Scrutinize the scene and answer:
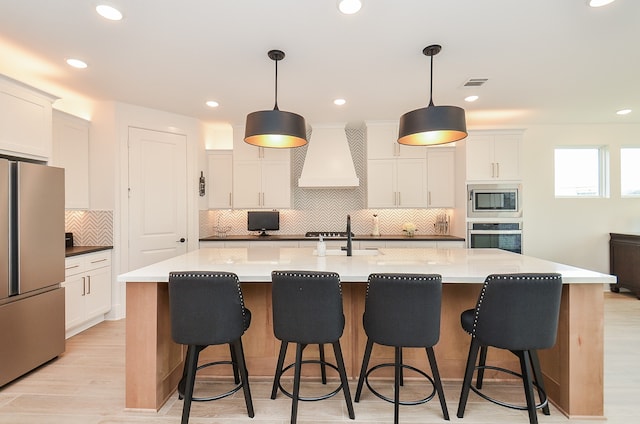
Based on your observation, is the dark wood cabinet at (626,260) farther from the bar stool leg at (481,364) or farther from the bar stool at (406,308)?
the bar stool at (406,308)

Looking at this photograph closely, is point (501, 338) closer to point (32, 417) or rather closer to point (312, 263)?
point (312, 263)

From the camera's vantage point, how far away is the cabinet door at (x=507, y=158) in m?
4.57

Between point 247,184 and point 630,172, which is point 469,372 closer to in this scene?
point 247,184

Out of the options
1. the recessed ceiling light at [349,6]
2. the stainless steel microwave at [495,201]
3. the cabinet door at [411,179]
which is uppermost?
the recessed ceiling light at [349,6]

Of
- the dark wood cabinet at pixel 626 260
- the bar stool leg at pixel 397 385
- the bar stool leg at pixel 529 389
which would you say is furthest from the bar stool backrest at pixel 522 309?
the dark wood cabinet at pixel 626 260

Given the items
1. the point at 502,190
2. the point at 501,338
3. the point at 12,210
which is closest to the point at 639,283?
the point at 502,190

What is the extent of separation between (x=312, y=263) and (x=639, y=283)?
5.18m

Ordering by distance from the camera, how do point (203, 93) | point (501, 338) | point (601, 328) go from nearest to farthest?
point (501, 338) < point (601, 328) < point (203, 93)

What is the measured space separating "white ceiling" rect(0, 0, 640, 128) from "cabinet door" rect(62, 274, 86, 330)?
2086mm

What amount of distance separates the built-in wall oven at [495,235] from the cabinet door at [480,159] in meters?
0.70

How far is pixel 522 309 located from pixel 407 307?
2.14 ft

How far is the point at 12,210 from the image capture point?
2.45m

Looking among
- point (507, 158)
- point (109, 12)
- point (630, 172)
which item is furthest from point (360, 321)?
point (630, 172)

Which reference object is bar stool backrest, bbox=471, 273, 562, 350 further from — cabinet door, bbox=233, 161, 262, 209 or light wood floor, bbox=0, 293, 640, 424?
cabinet door, bbox=233, 161, 262, 209
